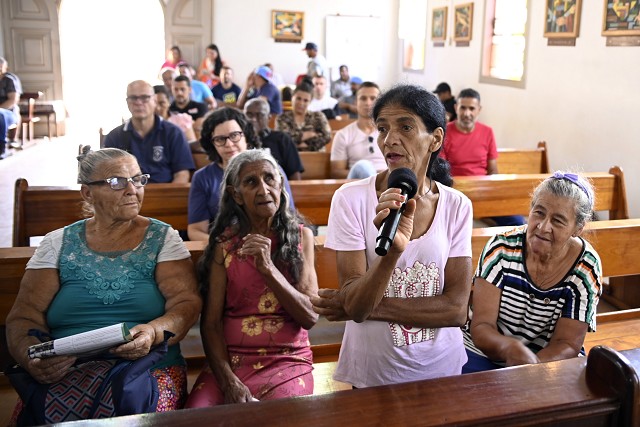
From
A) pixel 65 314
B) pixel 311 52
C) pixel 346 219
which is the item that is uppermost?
pixel 311 52

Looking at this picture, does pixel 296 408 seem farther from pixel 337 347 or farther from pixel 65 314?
pixel 337 347

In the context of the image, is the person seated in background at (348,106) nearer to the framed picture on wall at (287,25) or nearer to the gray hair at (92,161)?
the framed picture on wall at (287,25)

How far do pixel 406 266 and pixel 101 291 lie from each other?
981mm

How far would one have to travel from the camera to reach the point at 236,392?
181cm

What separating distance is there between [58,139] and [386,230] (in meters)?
10.2

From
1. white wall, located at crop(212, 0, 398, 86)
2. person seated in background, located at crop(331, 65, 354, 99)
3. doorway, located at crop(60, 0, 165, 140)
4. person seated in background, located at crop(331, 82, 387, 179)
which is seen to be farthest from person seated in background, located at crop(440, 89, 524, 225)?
doorway, located at crop(60, 0, 165, 140)

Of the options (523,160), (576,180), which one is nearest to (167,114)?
(523,160)

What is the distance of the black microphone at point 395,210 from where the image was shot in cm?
111

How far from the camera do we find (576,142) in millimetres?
5582

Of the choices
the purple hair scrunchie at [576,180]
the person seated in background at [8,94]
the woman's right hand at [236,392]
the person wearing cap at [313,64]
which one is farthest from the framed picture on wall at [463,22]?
the woman's right hand at [236,392]

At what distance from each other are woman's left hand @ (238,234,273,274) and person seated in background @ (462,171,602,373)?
26.6 inches

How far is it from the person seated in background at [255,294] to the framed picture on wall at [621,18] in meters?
4.04

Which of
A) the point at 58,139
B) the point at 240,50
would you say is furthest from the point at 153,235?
the point at 240,50

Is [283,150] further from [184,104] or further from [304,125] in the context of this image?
[184,104]
